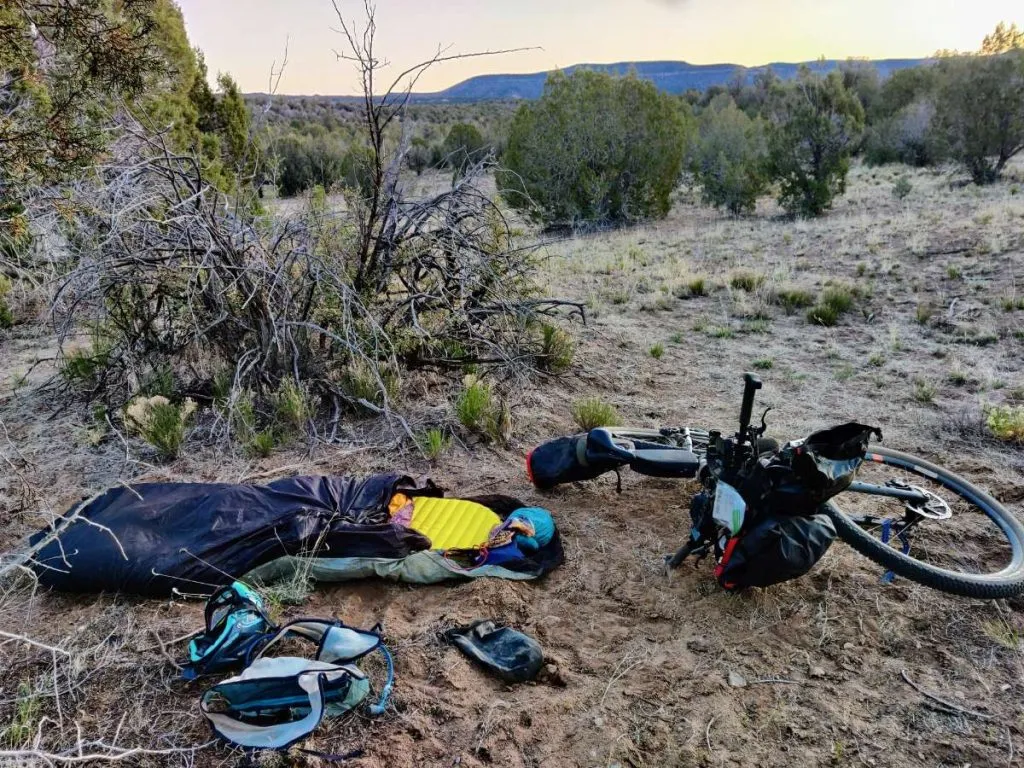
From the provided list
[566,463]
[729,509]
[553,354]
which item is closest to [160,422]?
[566,463]

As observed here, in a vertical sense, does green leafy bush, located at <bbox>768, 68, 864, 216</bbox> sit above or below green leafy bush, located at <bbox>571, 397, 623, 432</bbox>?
above

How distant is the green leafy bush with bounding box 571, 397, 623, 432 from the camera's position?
4.41 meters

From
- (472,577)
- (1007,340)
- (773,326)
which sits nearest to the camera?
(472,577)

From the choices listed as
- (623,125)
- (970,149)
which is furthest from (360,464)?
(970,149)

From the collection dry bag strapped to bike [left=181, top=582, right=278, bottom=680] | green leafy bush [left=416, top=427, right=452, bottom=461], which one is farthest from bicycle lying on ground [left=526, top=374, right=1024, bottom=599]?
dry bag strapped to bike [left=181, top=582, right=278, bottom=680]

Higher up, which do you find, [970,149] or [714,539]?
[970,149]

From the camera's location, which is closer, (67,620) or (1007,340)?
(67,620)

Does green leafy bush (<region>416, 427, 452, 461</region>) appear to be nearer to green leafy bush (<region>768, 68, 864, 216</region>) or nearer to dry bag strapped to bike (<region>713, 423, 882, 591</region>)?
dry bag strapped to bike (<region>713, 423, 882, 591</region>)

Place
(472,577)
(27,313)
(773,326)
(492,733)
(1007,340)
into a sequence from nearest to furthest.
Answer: (492,733)
(472,577)
(1007,340)
(773,326)
(27,313)

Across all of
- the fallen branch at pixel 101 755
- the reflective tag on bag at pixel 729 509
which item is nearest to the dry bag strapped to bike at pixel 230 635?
the fallen branch at pixel 101 755

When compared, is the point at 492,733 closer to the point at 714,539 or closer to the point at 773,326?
the point at 714,539

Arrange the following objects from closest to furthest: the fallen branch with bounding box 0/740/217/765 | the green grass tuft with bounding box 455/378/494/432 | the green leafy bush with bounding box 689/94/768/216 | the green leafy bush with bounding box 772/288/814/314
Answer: the fallen branch with bounding box 0/740/217/765, the green grass tuft with bounding box 455/378/494/432, the green leafy bush with bounding box 772/288/814/314, the green leafy bush with bounding box 689/94/768/216

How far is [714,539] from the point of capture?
107 inches

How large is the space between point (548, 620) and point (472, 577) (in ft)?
1.32
